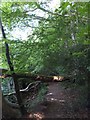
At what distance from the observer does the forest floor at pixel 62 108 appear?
75.9 inches

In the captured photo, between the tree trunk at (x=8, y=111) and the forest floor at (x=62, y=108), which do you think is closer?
the tree trunk at (x=8, y=111)

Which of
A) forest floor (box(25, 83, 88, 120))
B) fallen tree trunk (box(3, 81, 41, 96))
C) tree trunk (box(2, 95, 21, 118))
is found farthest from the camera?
fallen tree trunk (box(3, 81, 41, 96))

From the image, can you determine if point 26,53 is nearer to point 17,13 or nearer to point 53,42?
point 53,42

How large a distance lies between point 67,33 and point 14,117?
94cm

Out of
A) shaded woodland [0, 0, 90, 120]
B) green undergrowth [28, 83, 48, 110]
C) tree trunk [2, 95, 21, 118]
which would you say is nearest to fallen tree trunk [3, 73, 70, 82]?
shaded woodland [0, 0, 90, 120]

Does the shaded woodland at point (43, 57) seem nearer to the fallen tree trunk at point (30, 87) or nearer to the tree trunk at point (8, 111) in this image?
the tree trunk at point (8, 111)

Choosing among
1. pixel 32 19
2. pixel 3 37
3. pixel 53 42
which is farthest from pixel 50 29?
pixel 3 37

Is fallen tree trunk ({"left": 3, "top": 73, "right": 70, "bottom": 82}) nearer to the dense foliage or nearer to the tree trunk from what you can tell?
the dense foliage

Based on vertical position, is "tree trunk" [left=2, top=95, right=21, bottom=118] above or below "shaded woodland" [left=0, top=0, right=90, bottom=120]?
below

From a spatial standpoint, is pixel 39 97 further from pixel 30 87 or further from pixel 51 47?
pixel 51 47

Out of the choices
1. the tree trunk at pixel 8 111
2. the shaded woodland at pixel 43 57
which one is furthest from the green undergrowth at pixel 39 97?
the tree trunk at pixel 8 111

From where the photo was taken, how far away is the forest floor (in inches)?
75.9

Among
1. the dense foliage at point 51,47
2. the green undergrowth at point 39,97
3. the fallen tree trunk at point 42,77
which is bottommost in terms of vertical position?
the green undergrowth at point 39,97

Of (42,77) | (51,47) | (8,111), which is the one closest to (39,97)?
(42,77)
